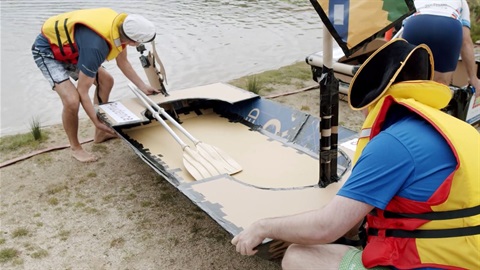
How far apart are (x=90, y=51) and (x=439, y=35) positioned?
2556 millimetres

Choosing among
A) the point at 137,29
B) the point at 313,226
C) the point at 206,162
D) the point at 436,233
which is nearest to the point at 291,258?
the point at 313,226

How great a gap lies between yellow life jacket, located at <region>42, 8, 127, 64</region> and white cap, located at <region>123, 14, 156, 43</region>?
88 mm

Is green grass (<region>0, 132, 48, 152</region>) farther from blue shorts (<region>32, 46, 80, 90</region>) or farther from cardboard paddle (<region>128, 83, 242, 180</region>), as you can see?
cardboard paddle (<region>128, 83, 242, 180</region>)

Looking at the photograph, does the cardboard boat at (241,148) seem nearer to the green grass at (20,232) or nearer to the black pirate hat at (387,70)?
the black pirate hat at (387,70)

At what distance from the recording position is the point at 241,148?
378cm

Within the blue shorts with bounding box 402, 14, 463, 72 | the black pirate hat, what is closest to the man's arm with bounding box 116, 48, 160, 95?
the blue shorts with bounding box 402, 14, 463, 72

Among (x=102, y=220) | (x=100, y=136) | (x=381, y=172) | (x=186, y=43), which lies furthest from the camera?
(x=186, y=43)

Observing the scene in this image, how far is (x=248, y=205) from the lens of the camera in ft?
8.15

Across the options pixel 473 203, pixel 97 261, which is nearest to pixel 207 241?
pixel 97 261

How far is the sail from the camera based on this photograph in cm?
199

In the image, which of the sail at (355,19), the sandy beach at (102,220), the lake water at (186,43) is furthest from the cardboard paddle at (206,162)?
the lake water at (186,43)

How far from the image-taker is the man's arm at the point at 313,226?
5.23 feet

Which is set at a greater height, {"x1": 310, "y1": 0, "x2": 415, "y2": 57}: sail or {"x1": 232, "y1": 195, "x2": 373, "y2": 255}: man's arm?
{"x1": 310, "y1": 0, "x2": 415, "y2": 57}: sail

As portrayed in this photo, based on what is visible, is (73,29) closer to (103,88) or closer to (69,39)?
(69,39)
